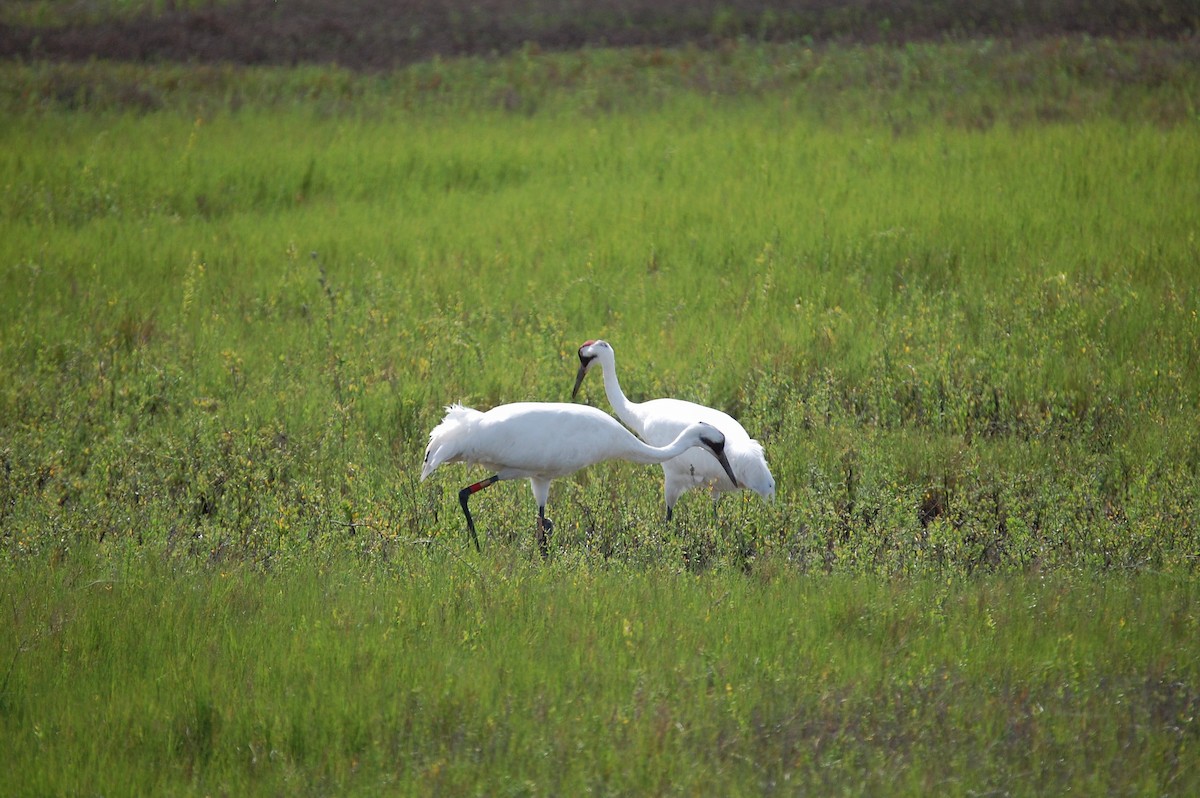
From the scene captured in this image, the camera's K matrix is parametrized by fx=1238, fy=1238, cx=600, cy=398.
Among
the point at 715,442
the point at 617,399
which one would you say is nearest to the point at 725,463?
the point at 715,442

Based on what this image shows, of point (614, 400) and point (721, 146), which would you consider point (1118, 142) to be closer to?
point (721, 146)

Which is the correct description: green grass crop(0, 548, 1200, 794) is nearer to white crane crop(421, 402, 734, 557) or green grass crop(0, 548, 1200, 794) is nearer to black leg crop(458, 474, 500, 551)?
black leg crop(458, 474, 500, 551)

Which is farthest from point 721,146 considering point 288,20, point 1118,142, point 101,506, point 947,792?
point 288,20

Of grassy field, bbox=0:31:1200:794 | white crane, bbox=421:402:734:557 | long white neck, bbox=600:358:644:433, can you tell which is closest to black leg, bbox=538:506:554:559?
white crane, bbox=421:402:734:557

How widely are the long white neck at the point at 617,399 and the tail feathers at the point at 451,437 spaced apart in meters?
1.21

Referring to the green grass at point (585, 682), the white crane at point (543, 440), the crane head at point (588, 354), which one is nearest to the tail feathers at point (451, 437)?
the white crane at point (543, 440)

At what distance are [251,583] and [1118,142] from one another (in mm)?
11552

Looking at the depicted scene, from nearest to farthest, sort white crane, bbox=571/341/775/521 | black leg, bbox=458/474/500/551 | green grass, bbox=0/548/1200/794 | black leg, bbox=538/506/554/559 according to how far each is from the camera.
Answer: green grass, bbox=0/548/1200/794 < black leg, bbox=538/506/554/559 < black leg, bbox=458/474/500/551 < white crane, bbox=571/341/775/521

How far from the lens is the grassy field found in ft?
14.4

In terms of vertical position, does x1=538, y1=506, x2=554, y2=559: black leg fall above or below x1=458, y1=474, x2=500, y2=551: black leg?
below

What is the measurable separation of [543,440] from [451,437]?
0.53 m

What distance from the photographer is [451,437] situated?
6.96 meters

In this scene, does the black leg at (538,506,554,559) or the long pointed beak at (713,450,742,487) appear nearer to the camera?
the black leg at (538,506,554,559)

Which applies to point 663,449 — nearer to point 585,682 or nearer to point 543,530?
point 543,530
